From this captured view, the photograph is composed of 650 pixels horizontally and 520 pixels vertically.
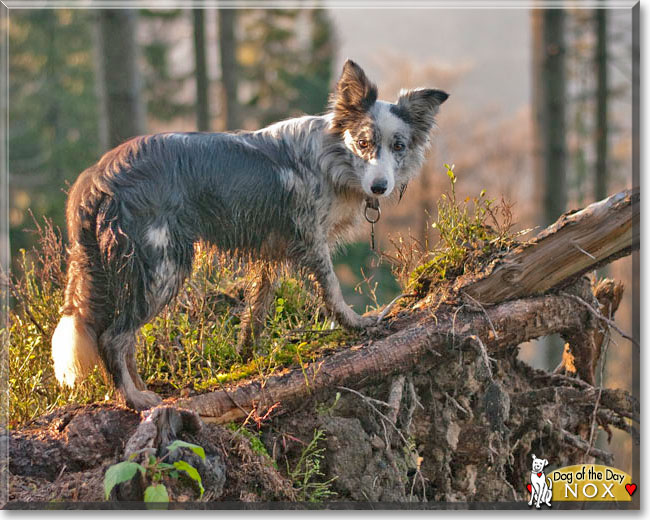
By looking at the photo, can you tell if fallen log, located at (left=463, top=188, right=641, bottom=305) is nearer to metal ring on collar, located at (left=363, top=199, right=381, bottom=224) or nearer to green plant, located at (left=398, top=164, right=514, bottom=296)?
green plant, located at (left=398, top=164, right=514, bottom=296)

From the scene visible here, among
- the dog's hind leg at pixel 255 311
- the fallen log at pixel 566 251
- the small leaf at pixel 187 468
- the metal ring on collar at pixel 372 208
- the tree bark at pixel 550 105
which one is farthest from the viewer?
the tree bark at pixel 550 105

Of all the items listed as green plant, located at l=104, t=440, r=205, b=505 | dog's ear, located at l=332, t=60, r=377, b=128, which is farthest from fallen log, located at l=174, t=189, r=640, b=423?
dog's ear, located at l=332, t=60, r=377, b=128

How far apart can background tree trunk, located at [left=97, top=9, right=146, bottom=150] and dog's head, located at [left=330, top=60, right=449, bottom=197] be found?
3.75m

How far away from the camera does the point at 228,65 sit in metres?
12.7

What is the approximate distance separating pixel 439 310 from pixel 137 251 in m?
2.03

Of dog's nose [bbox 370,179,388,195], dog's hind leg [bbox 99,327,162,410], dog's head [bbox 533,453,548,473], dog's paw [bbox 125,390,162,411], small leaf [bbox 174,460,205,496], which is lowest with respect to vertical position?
dog's head [bbox 533,453,548,473]

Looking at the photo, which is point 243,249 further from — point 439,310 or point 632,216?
point 632,216

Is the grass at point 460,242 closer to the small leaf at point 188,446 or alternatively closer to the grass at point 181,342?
the grass at point 181,342

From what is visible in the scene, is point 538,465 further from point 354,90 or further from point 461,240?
point 354,90

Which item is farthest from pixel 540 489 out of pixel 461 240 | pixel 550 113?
pixel 550 113

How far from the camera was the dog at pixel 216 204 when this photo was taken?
388 centimetres

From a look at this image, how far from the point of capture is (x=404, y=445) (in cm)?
432

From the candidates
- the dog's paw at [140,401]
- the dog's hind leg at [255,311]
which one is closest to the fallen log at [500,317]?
the dog's paw at [140,401]

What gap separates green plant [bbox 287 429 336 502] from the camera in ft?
12.9
